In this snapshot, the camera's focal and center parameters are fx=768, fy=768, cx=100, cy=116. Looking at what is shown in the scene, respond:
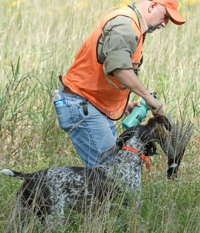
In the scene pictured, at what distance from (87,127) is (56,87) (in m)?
1.64

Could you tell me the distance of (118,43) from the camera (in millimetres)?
5469

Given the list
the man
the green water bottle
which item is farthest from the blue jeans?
the green water bottle

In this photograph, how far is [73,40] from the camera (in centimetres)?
884

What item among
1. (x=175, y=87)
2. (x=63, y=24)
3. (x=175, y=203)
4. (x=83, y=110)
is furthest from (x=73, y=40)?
(x=175, y=203)

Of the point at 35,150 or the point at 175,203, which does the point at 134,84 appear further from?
the point at 35,150

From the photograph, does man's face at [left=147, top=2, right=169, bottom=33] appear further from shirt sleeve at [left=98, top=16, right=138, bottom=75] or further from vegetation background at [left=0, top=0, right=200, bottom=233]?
vegetation background at [left=0, top=0, right=200, bottom=233]

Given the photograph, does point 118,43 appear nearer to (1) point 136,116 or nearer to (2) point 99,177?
(1) point 136,116

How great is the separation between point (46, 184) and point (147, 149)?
859 millimetres

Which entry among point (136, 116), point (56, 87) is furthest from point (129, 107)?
point (56, 87)

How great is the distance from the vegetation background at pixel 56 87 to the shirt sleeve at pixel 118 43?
0.90 m

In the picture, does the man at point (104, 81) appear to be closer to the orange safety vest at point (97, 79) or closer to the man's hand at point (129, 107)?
the orange safety vest at point (97, 79)

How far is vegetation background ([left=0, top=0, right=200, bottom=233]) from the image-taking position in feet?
17.0

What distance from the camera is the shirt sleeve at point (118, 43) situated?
214 inches

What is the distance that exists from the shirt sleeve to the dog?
1.65 ft
